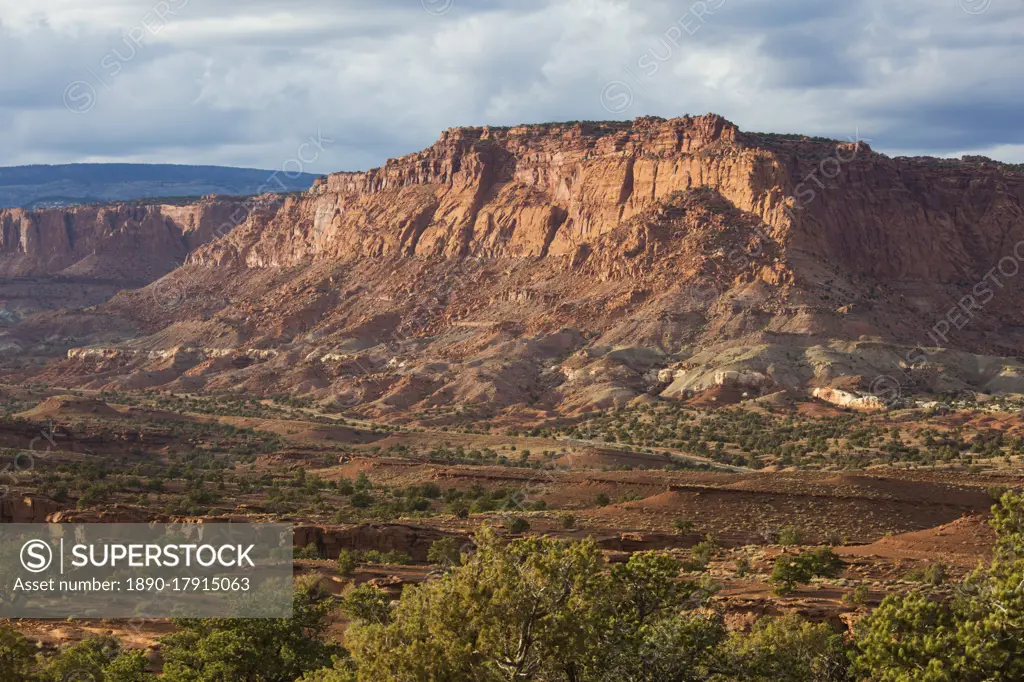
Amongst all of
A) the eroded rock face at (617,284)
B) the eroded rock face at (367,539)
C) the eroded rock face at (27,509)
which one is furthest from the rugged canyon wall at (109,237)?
the eroded rock face at (367,539)

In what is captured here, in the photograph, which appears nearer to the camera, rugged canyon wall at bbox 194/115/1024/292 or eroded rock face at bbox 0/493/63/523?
eroded rock face at bbox 0/493/63/523

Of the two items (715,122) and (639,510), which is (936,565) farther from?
(715,122)

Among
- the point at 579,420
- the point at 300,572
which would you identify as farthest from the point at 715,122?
the point at 300,572

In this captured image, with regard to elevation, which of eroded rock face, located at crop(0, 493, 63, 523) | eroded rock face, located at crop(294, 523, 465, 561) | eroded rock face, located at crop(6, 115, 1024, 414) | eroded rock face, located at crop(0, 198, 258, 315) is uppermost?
eroded rock face, located at crop(0, 198, 258, 315)

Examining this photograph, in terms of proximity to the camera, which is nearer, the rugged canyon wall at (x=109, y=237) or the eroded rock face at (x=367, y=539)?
the eroded rock face at (x=367, y=539)

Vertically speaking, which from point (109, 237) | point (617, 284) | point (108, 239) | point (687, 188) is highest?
point (109, 237)

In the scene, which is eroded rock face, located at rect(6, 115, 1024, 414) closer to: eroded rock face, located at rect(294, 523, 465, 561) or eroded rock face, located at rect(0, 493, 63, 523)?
eroded rock face, located at rect(294, 523, 465, 561)

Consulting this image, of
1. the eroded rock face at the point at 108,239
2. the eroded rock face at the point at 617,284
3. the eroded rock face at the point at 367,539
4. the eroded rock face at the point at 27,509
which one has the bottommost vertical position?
the eroded rock face at the point at 367,539

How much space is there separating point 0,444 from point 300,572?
39.6m

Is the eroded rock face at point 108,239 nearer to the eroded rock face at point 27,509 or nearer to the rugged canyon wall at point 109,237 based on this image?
the rugged canyon wall at point 109,237

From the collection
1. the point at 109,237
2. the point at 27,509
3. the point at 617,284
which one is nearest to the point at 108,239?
the point at 109,237

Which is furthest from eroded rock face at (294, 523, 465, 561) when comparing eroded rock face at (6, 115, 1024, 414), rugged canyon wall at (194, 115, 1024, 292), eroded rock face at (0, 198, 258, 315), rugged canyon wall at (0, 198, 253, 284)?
rugged canyon wall at (0, 198, 253, 284)

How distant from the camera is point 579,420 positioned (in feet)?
276

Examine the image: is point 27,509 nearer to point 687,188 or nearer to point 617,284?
point 617,284
